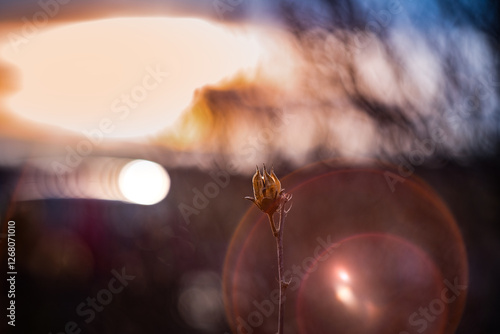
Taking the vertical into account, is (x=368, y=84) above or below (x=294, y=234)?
above

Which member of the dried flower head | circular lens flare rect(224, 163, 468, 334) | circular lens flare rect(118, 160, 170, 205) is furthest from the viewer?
circular lens flare rect(118, 160, 170, 205)

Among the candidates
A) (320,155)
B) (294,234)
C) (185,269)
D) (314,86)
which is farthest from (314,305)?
(185,269)

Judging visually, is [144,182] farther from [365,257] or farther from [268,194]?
[268,194]

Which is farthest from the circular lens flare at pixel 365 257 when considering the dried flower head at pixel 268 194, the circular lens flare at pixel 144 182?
the circular lens flare at pixel 144 182

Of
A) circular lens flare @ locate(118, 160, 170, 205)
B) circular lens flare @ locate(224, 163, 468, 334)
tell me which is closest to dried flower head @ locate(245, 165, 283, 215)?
circular lens flare @ locate(224, 163, 468, 334)

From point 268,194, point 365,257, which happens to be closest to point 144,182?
point 365,257

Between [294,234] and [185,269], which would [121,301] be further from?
[294,234]

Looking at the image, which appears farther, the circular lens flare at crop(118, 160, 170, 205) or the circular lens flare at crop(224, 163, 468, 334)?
the circular lens flare at crop(118, 160, 170, 205)

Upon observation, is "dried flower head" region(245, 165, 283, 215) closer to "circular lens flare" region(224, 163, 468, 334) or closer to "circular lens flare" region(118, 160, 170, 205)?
"circular lens flare" region(224, 163, 468, 334)

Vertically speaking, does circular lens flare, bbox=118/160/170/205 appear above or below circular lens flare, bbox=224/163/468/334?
above
